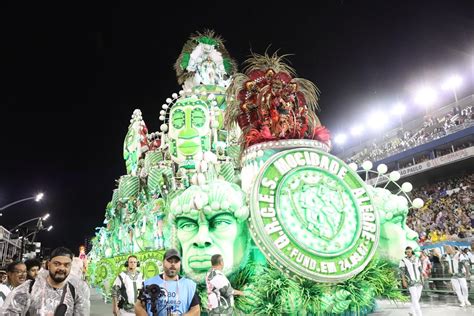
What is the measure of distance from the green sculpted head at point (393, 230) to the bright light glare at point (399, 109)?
34.5 metres

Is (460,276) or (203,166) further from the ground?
(203,166)

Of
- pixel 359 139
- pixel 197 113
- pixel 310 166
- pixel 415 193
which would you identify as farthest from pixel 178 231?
pixel 359 139

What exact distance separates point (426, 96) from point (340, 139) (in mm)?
12344

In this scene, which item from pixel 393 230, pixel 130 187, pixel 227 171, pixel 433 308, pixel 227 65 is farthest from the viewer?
pixel 227 65

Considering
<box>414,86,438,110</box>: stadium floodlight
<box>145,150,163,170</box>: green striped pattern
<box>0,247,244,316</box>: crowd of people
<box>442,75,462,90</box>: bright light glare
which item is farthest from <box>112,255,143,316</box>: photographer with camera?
<box>414,86,438,110</box>: stadium floodlight

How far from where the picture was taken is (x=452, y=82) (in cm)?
3475

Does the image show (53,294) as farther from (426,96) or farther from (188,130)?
(426,96)

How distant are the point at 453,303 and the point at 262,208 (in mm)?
6901

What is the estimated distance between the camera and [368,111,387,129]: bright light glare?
139ft

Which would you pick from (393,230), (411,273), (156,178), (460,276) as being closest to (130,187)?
(156,178)

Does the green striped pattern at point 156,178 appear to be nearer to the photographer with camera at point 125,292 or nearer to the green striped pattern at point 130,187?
the green striped pattern at point 130,187

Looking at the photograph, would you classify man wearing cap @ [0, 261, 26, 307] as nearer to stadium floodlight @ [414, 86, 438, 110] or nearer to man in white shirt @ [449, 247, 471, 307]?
man in white shirt @ [449, 247, 471, 307]

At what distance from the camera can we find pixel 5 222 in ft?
183

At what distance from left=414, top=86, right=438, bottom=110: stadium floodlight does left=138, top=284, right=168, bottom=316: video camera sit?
128ft
